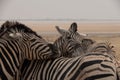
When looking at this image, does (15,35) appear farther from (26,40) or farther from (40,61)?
(40,61)

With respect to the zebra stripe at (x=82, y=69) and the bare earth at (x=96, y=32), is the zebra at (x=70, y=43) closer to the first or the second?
the zebra stripe at (x=82, y=69)

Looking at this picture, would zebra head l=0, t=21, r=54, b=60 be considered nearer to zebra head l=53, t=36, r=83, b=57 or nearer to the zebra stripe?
the zebra stripe

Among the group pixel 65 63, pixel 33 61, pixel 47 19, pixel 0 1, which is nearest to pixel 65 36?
pixel 33 61

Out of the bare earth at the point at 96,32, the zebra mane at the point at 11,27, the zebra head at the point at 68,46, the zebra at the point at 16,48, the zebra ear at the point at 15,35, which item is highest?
the zebra mane at the point at 11,27

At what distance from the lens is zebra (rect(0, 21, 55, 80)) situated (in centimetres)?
490

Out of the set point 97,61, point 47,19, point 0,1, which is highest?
point 97,61

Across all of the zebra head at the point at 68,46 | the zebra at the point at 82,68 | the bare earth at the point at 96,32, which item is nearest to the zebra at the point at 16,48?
the zebra at the point at 82,68

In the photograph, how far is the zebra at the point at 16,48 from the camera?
4.90m

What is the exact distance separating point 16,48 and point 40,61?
14.4 inches

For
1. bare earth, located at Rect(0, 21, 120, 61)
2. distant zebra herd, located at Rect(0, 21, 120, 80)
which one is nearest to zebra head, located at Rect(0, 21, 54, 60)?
distant zebra herd, located at Rect(0, 21, 120, 80)

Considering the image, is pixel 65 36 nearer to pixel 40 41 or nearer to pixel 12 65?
pixel 40 41

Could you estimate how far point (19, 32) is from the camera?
16.9 feet

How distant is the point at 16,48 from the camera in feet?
16.5

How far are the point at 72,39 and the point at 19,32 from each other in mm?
2097
